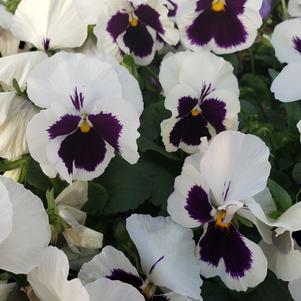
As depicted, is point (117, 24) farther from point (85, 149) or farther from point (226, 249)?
point (226, 249)

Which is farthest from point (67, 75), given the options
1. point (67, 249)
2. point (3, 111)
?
point (67, 249)

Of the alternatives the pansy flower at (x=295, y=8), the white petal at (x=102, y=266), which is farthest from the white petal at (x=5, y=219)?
the pansy flower at (x=295, y=8)

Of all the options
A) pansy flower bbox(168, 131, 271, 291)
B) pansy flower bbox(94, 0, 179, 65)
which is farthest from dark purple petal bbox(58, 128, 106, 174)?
pansy flower bbox(94, 0, 179, 65)

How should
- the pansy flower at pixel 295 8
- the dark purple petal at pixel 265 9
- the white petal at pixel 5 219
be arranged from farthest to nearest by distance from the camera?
1. the dark purple petal at pixel 265 9
2. the pansy flower at pixel 295 8
3. the white petal at pixel 5 219

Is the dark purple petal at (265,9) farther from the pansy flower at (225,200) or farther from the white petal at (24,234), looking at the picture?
the white petal at (24,234)

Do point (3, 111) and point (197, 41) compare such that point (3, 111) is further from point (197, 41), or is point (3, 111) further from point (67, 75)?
point (197, 41)

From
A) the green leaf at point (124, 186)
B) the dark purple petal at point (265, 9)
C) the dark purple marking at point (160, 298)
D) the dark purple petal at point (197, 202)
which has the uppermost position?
the dark purple petal at point (197, 202)

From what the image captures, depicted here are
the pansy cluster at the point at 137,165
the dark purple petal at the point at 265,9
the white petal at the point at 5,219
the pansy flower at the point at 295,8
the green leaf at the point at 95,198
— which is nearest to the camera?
the white petal at the point at 5,219

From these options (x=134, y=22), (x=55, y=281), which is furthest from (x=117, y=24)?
(x=55, y=281)
